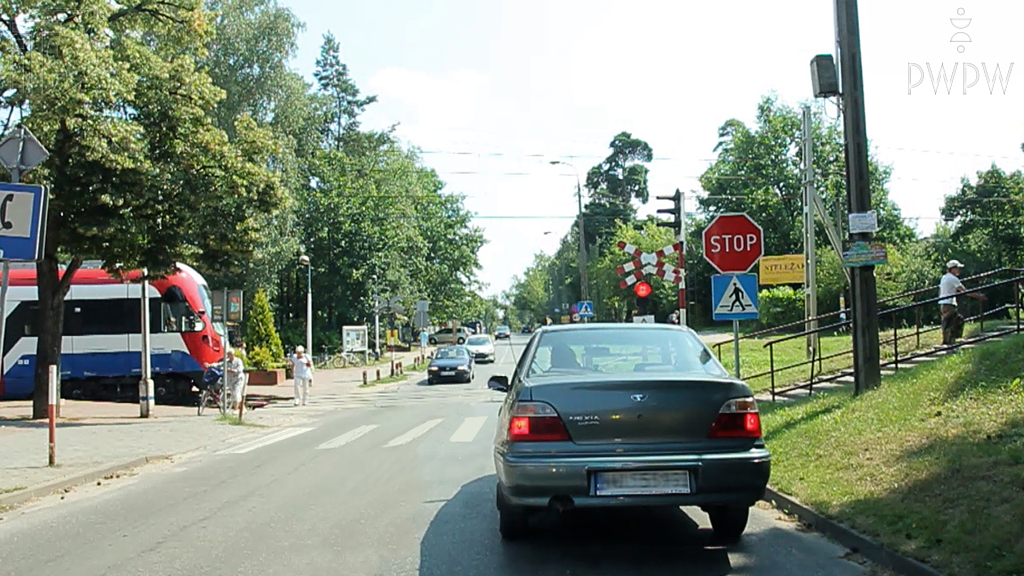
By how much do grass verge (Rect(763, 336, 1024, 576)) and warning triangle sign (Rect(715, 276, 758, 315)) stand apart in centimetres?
148

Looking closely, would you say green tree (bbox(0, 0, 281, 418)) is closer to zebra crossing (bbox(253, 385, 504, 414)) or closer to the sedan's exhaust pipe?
zebra crossing (bbox(253, 385, 504, 414))

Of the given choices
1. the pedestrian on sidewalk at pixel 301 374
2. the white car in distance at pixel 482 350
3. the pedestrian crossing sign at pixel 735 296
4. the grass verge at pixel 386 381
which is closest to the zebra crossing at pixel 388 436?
the pedestrian crossing sign at pixel 735 296

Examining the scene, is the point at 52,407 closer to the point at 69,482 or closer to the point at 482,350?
the point at 69,482

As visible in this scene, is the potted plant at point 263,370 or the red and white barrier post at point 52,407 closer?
the red and white barrier post at point 52,407

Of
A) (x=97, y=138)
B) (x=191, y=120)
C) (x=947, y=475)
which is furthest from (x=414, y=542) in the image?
(x=191, y=120)

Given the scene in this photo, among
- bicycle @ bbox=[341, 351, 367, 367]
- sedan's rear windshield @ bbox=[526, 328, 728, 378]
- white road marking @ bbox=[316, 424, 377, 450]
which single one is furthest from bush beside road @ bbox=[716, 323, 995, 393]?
bicycle @ bbox=[341, 351, 367, 367]

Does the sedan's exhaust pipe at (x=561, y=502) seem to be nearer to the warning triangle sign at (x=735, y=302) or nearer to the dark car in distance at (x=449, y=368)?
the warning triangle sign at (x=735, y=302)

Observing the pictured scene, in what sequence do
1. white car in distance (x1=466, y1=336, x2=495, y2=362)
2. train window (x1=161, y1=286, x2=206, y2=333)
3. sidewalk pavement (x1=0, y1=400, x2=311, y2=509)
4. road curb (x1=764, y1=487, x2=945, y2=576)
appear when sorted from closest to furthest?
road curb (x1=764, y1=487, x2=945, y2=576)
sidewalk pavement (x1=0, y1=400, x2=311, y2=509)
train window (x1=161, y1=286, x2=206, y2=333)
white car in distance (x1=466, y1=336, x2=495, y2=362)

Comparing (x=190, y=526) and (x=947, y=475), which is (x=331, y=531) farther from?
(x=947, y=475)

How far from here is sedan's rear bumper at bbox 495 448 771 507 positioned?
238 inches

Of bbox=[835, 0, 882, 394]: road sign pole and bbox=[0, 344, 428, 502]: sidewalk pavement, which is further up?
bbox=[835, 0, 882, 394]: road sign pole

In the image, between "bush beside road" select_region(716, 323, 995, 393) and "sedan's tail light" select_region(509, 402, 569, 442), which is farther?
"bush beside road" select_region(716, 323, 995, 393)

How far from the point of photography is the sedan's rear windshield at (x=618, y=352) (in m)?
6.91

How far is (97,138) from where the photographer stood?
1688cm
